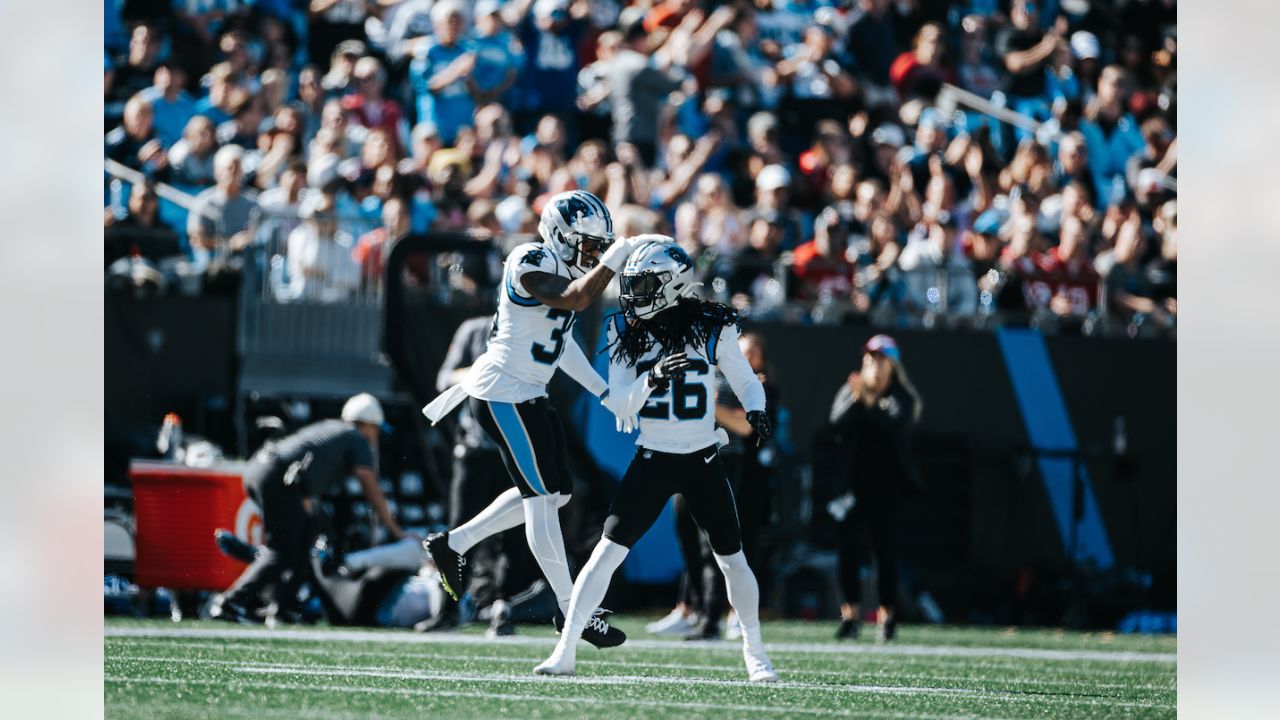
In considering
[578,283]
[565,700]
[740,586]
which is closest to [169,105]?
[578,283]

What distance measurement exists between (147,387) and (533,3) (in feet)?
16.2

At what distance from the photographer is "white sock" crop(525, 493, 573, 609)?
26.0 feet

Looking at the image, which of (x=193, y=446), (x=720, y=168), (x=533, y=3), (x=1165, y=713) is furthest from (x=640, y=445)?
(x=533, y=3)

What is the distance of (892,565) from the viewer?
429 inches

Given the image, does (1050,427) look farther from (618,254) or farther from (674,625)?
(618,254)

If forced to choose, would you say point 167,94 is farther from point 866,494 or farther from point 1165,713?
point 1165,713

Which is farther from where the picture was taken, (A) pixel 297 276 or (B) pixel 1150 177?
(B) pixel 1150 177

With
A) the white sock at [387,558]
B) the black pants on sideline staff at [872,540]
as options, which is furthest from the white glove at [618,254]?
the black pants on sideline staff at [872,540]

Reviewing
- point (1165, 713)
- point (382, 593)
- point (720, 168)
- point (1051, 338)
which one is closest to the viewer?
point (1165, 713)

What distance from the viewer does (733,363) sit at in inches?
294

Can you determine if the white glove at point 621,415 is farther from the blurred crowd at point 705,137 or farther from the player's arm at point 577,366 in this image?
the blurred crowd at point 705,137

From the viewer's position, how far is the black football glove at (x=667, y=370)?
24.0ft

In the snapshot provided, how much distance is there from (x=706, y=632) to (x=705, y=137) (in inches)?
192

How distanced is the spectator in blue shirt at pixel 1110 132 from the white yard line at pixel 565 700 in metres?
9.03
